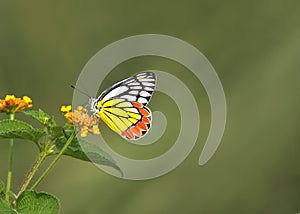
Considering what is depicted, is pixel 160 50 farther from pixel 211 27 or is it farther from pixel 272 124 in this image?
pixel 272 124

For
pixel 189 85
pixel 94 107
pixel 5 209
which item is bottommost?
pixel 5 209

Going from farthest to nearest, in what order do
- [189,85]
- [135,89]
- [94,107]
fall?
[189,85] → [135,89] → [94,107]

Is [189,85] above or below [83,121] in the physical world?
above

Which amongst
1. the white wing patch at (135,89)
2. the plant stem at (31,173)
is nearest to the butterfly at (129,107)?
the white wing patch at (135,89)

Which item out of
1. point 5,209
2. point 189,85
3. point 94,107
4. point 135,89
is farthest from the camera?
point 189,85

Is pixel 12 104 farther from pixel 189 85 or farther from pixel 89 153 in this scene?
pixel 189 85

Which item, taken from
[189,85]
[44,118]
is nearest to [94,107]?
[44,118]
